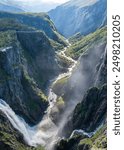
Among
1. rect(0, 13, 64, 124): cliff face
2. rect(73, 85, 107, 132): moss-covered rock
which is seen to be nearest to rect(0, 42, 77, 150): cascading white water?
rect(0, 13, 64, 124): cliff face

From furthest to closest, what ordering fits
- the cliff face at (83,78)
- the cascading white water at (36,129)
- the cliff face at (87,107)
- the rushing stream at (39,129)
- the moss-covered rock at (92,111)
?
the cliff face at (83,78) < the rushing stream at (39,129) < the cascading white water at (36,129) < the moss-covered rock at (92,111) < the cliff face at (87,107)

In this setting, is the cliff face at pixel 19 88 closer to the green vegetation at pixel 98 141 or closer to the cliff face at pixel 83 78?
the cliff face at pixel 83 78

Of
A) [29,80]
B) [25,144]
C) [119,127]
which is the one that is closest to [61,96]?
[29,80]

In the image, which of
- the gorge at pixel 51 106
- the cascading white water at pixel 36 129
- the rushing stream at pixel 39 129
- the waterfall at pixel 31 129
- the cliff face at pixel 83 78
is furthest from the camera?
the cliff face at pixel 83 78

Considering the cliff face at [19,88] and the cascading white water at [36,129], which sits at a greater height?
the cliff face at [19,88]

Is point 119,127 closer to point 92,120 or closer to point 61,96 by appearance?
point 92,120

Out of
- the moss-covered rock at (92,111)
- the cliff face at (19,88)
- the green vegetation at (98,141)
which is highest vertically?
the cliff face at (19,88)

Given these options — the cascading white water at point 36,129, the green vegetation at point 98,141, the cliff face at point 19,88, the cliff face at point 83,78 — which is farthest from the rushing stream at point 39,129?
the green vegetation at point 98,141

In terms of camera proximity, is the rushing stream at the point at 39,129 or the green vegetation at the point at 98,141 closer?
the green vegetation at the point at 98,141

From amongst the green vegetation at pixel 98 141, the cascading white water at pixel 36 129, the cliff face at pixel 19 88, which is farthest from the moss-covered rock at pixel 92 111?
the cliff face at pixel 19 88

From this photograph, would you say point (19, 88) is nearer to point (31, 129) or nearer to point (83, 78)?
point (31, 129)

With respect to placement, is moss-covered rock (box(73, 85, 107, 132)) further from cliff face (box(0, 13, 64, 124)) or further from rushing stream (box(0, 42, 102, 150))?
cliff face (box(0, 13, 64, 124))

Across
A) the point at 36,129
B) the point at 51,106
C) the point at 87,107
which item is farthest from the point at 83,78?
the point at 87,107
